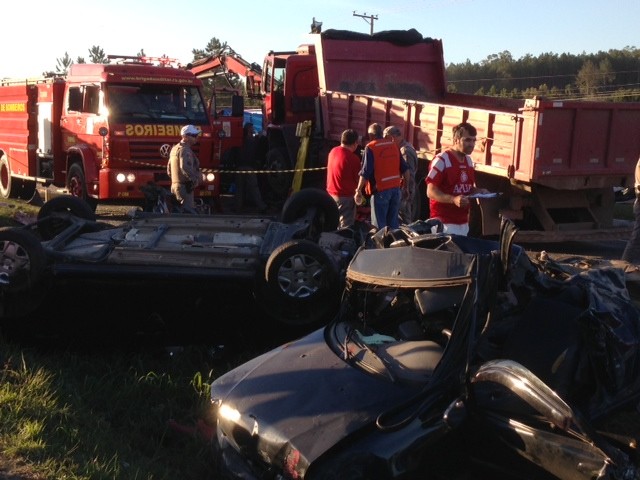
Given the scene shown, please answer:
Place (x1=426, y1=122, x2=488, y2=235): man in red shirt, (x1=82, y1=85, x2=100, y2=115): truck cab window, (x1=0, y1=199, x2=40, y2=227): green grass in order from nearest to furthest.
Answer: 1. (x1=426, y1=122, x2=488, y2=235): man in red shirt
2. (x1=0, y1=199, x2=40, y2=227): green grass
3. (x1=82, y1=85, x2=100, y2=115): truck cab window

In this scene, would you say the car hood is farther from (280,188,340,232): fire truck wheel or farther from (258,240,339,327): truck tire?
(280,188,340,232): fire truck wheel

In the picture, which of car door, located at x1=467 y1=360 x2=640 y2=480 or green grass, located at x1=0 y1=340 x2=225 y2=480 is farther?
green grass, located at x1=0 y1=340 x2=225 y2=480

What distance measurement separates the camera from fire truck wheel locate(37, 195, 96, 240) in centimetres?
736

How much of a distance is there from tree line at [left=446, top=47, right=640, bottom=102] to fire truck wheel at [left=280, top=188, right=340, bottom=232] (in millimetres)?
33908

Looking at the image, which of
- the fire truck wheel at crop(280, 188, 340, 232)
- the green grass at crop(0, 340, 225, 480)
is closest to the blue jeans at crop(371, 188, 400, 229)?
the fire truck wheel at crop(280, 188, 340, 232)

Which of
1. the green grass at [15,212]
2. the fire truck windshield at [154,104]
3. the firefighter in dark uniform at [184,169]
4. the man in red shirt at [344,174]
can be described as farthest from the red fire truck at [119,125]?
the man in red shirt at [344,174]

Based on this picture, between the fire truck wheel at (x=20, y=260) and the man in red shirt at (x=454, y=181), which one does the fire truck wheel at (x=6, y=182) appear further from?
the man in red shirt at (x=454, y=181)

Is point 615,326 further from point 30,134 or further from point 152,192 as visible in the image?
point 30,134

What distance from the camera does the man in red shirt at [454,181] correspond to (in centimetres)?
658

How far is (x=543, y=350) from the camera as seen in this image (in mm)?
3977

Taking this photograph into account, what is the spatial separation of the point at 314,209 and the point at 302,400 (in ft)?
13.8

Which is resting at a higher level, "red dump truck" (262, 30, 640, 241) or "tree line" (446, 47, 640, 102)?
"tree line" (446, 47, 640, 102)

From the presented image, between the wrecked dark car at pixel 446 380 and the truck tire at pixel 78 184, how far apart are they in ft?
31.2

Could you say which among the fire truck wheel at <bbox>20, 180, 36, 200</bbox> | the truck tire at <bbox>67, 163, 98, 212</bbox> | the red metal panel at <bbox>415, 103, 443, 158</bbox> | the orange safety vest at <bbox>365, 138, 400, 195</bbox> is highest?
the red metal panel at <bbox>415, 103, 443, 158</bbox>
